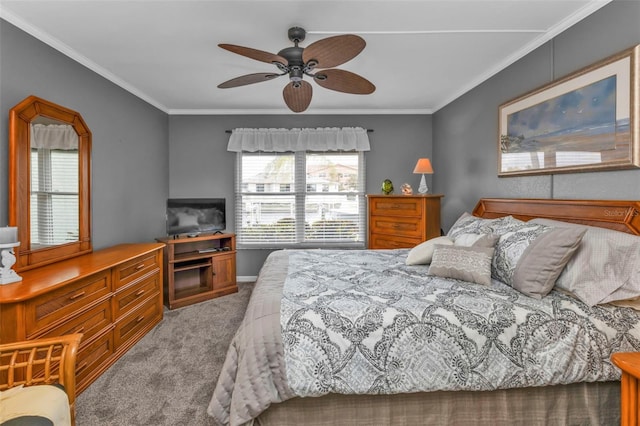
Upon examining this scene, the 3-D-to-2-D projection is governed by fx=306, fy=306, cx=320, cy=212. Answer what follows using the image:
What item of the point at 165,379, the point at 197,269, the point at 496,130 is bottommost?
the point at 165,379

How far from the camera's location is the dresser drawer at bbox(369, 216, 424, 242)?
360 centimetres

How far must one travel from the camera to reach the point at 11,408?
1.15 meters

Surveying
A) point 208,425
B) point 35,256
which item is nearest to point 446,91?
point 208,425

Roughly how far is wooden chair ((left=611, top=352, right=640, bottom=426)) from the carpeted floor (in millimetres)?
1996

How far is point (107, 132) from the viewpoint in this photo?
10.5ft

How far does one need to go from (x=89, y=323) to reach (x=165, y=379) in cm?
67

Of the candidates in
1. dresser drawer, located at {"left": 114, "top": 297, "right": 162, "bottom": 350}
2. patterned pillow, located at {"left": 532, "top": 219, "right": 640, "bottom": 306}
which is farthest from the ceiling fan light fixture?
dresser drawer, located at {"left": 114, "top": 297, "right": 162, "bottom": 350}

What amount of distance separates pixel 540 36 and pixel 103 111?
13.4ft

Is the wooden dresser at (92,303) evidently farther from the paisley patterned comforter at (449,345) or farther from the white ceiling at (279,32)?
the white ceiling at (279,32)

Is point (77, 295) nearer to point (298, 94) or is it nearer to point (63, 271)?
point (63, 271)

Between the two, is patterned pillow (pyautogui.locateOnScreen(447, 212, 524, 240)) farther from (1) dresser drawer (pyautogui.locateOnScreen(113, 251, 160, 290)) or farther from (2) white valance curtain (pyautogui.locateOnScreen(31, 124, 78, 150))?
(2) white valance curtain (pyautogui.locateOnScreen(31, 124, 78, 150))

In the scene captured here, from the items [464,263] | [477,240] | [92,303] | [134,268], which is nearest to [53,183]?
[134,268]

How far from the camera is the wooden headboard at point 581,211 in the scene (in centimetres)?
185

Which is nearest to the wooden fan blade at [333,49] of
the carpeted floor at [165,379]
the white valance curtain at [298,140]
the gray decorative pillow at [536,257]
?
the gray decorative pillow at [536,257]
